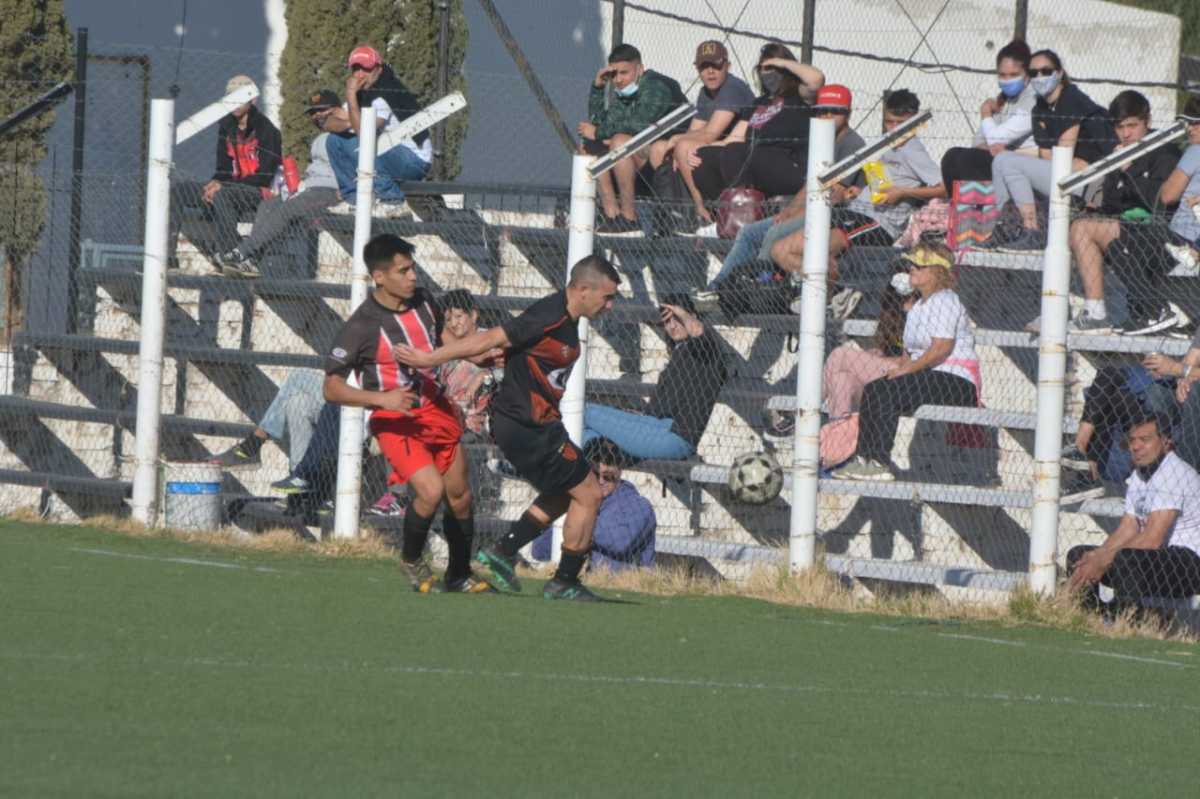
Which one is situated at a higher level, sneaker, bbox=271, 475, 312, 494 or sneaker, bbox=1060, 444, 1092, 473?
sneaker, bbox=1060, 444, 1092, 473

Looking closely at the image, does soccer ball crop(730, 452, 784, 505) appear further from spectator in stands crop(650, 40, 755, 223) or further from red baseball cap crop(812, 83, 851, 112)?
spectator in stands crop(650, 40, 755, 223)

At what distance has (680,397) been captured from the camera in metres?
13.9

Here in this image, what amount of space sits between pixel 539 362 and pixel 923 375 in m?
3.18

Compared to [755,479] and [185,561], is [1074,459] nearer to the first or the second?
[755,479]

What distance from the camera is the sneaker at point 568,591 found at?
1136cm

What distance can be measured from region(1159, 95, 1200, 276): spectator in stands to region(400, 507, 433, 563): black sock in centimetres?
509

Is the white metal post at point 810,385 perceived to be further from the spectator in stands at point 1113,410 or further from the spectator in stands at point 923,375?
the spectator in stands at point 1113,410

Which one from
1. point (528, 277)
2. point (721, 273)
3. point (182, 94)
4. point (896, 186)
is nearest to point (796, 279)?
point (721, 273)

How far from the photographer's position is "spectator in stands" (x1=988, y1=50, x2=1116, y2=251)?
14188 millimetres

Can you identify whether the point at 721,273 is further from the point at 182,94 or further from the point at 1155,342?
the point at 182,94

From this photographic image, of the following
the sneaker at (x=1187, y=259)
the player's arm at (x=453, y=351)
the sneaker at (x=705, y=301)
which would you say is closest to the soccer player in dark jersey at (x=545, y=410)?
the player's arm at (x=453, y=351)

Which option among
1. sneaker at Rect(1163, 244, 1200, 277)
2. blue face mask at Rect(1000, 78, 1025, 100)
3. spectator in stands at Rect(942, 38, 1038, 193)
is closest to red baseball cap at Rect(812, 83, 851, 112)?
spectator in stands at Rect(942, 38, 1038, 193)

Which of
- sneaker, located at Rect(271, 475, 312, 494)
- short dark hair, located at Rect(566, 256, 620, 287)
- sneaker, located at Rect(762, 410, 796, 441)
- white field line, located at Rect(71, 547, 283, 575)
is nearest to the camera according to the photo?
short dark hair, located at Rect(566, 256, 620, 287)

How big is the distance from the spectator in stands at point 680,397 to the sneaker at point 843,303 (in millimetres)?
811
